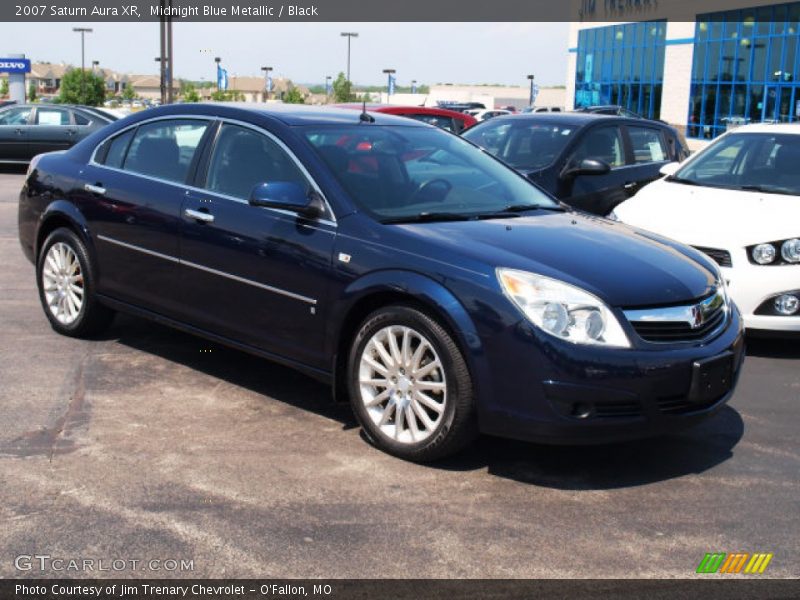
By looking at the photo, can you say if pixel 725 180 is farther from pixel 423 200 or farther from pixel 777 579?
pixel 777 579

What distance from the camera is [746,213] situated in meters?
7.17

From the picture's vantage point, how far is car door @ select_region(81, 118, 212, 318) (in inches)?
227

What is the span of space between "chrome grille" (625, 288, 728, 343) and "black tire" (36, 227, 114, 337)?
3.58m

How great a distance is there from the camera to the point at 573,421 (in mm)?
4266

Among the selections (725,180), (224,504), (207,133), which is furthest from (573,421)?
(725,180)

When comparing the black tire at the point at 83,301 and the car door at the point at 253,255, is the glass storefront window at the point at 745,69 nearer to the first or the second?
the black tire at the point at 83,301

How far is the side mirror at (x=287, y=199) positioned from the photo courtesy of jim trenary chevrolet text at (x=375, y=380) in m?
0.01

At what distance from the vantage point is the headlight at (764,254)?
6.76 metres

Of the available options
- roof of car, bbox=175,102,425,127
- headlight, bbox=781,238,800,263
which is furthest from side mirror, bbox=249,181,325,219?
headlight, bbox=781,238,800,263

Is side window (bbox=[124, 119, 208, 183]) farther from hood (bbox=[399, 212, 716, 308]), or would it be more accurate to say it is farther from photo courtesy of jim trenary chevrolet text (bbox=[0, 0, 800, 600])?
hood (bbox=[399, 212, 716, 308])

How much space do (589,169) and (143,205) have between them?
4261 mm

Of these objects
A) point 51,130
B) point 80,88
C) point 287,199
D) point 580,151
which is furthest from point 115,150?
point 80,88

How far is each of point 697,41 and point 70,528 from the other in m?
40.5

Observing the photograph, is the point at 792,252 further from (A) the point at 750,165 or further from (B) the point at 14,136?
(B) the point at 14,136
